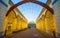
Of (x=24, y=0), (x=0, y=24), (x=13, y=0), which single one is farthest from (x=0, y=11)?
(x=13, y=0)

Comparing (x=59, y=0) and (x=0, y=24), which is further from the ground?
(x=59, y=0)

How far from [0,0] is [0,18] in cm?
119

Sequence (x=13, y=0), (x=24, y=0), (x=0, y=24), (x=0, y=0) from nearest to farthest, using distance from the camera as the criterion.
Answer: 1. (x=0, y=0)
2. (x=0, y=24)
3. (x=24, y=0)
4. (x=13, y=0)

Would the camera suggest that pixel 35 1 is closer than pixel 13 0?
Yes

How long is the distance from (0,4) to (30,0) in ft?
11.4

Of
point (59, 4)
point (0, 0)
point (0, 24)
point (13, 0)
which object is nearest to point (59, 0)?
point (59, 4)

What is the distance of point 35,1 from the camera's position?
27.4ft

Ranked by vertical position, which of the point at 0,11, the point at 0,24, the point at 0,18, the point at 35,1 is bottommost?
the point at 0,24

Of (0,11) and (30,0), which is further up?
(30,0)

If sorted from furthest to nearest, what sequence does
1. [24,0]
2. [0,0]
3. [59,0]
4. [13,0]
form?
[13,0], [24,0], [0,0], [59,0]

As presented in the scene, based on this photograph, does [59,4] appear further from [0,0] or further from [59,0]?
[0,0]

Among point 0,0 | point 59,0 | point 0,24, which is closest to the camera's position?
point 59,0

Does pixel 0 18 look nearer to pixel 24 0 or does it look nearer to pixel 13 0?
pixel 24 0

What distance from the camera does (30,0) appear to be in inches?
320
